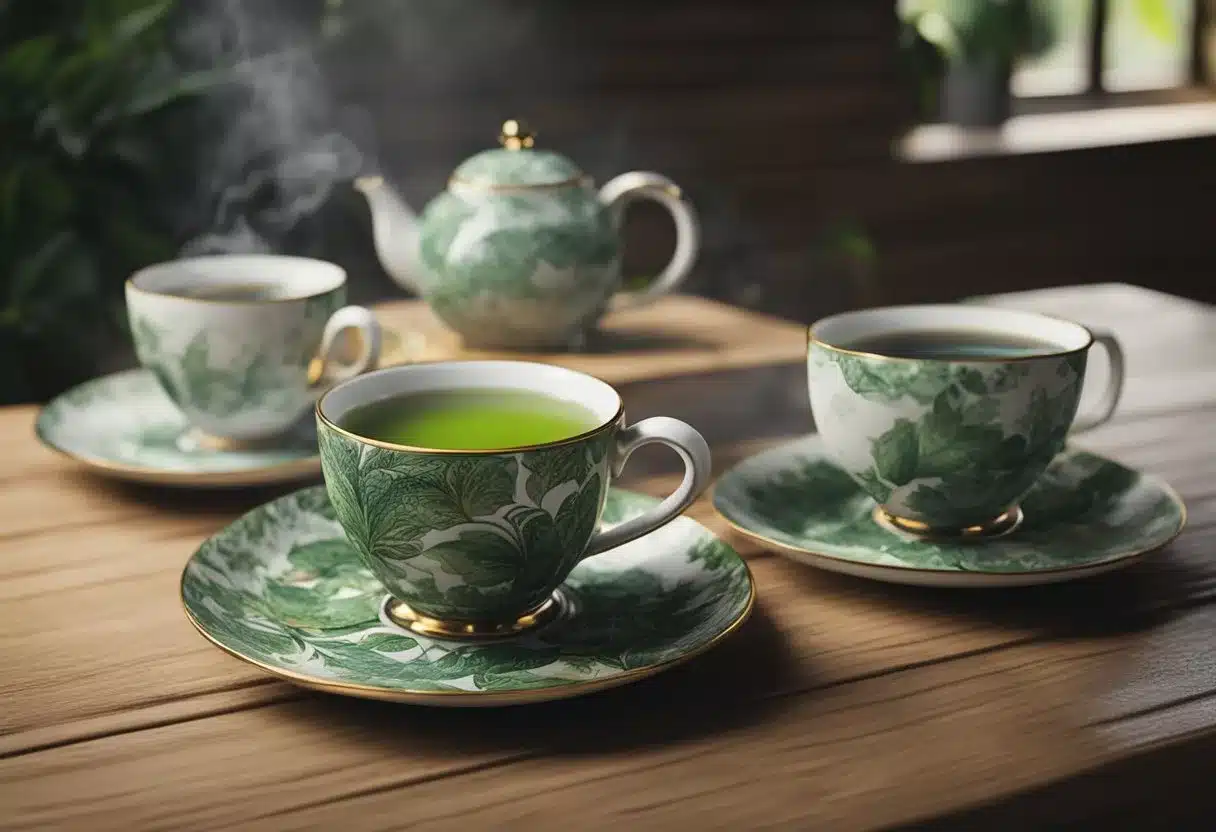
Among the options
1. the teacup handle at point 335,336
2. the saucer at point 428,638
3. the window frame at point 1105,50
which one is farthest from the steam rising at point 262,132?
the window frame at point 1105,50

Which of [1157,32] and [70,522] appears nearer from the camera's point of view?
[70,522]

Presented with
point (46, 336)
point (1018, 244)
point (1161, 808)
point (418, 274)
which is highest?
point (418, 274)

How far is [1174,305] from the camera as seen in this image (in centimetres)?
173

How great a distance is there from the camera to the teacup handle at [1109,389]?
94cm

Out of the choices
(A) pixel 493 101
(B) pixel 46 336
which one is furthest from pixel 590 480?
(A) pixel 493 101

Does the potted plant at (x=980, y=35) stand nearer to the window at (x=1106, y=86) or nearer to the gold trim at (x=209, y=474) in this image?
the window at (x=1106, y=86)

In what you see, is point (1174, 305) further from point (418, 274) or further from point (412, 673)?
point (412, 673)

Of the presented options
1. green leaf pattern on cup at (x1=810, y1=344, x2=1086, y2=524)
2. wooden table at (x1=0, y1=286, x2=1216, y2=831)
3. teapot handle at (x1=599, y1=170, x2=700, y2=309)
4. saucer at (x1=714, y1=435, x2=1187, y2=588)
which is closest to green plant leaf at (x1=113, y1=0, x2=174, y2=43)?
teapot handle at (x1=599, y1=170, x2=700, y2=309)

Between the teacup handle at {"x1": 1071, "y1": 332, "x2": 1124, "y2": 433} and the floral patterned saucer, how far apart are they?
53cm

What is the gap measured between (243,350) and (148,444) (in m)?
0.11

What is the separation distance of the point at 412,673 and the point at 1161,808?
36 cm

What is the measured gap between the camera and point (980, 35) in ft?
12.2

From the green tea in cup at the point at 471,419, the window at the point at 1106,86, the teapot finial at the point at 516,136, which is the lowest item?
the window at the point at 1106,86

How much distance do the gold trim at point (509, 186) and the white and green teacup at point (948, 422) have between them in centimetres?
48
